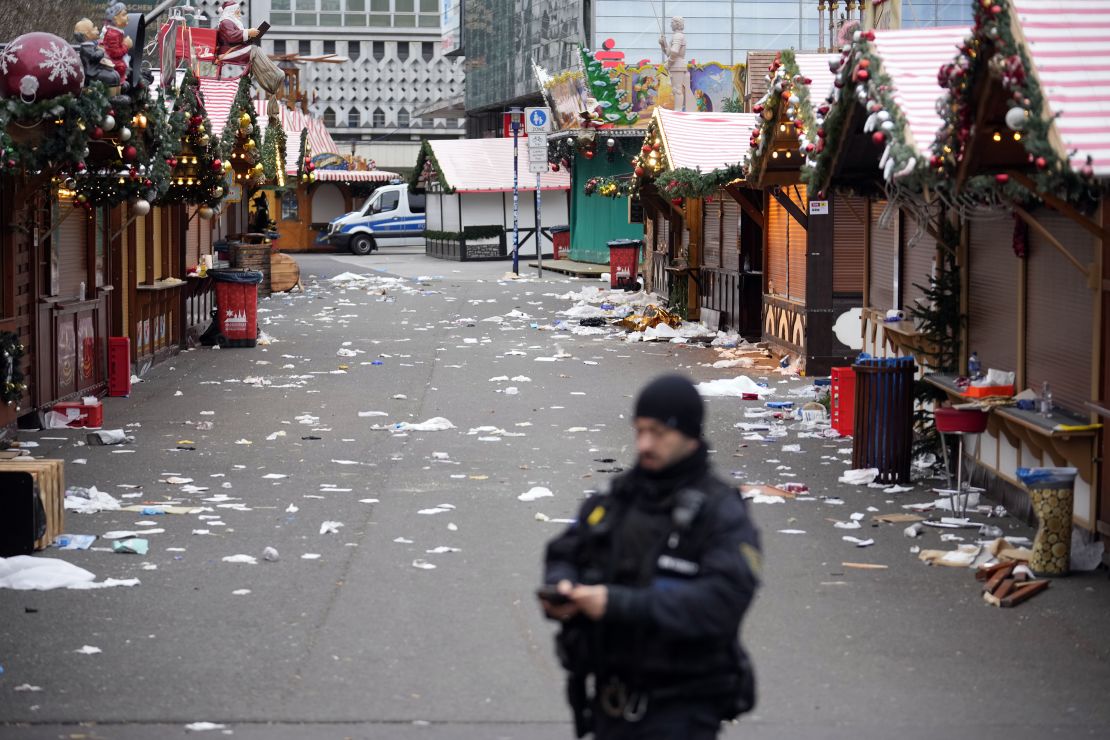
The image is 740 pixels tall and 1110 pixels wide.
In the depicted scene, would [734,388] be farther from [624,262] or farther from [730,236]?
[624,262]

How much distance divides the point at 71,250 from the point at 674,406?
43.6 ft

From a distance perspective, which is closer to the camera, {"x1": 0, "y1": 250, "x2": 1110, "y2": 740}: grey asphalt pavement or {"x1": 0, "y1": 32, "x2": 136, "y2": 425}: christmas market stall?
{"x1": 0, "y1": 250, "x2": 1110, "y2": 740}: grey asphalt pavement

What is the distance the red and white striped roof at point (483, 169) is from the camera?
2045 inches

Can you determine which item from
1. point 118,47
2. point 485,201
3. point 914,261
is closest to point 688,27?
point 485,201

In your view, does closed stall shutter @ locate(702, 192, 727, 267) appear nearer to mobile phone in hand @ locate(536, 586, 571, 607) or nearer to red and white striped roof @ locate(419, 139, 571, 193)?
mobile phone in hand @ locate(536, 586, 571, 607)

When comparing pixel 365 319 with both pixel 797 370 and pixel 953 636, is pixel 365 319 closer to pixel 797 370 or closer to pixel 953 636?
pixel 797 370

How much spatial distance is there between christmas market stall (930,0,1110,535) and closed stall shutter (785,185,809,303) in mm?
7571

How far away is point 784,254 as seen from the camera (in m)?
20.9

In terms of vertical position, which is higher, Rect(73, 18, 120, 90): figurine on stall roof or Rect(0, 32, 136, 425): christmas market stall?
Rect(73, 18, 120, 90): figurine on stall roof

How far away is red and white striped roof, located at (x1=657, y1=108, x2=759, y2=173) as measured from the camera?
81.8ft

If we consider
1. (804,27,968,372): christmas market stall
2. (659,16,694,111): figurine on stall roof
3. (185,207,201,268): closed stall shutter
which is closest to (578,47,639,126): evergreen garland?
(659,16,694,111): figurine on stall roof

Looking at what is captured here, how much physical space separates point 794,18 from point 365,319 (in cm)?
3526

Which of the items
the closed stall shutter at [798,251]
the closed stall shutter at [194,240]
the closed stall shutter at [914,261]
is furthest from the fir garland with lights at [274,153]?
the closed stall shutter at [914,261]

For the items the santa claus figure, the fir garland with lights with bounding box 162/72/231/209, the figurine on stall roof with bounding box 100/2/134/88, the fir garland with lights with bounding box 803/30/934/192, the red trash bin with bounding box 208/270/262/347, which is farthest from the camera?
the santa claus figure
